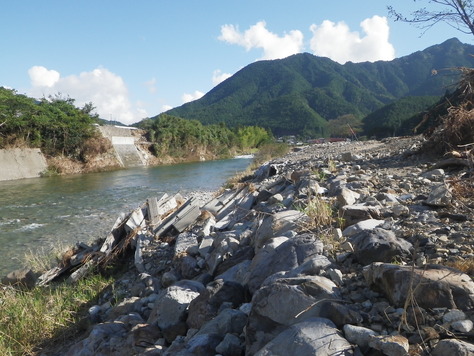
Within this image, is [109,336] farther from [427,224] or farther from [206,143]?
[206,143]

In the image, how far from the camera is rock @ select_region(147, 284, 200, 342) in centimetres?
264

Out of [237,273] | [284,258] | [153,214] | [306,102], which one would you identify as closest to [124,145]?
[153,214]

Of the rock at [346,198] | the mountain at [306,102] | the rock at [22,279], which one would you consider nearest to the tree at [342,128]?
the rock at [346,198]

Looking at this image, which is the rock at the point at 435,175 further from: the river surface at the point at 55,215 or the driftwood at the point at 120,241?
the river surface at the point at 55,215

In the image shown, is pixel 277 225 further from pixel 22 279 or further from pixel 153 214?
pixel 22 279

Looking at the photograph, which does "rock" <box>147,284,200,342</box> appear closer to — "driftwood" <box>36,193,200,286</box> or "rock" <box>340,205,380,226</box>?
"rock" <box>340,205,380,226</box>

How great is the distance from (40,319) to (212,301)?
2081 mm

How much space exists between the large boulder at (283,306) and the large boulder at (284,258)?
0.53 m

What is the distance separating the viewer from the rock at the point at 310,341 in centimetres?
152

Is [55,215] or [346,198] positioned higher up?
[346,198]

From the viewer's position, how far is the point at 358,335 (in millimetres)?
1570

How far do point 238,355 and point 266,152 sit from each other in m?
22.6

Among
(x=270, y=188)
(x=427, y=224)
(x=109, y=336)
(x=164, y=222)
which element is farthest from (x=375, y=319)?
(x=270, y=188)

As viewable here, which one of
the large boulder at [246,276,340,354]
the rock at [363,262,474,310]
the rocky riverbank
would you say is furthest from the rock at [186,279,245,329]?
the rock at [363,262,474,310]
